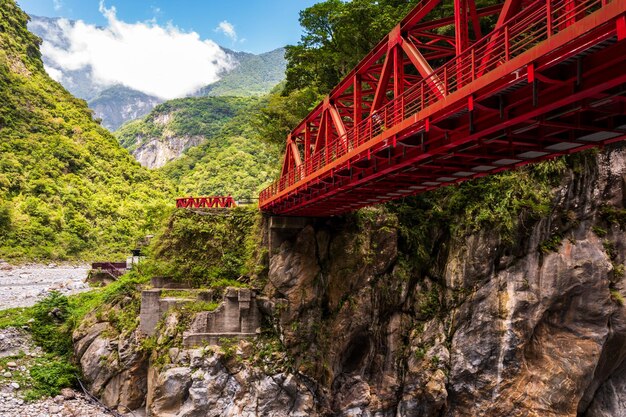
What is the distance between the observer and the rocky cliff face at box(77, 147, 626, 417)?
21078 millimetres

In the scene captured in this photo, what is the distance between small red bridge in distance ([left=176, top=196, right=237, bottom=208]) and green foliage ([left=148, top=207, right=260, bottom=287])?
2.80 ft

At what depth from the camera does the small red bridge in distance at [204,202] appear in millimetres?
26609

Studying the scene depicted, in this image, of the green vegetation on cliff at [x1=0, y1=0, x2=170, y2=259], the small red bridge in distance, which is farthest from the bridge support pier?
the green vegetation on cliff at [x1=0, y1=0, x2=170, y2=259]

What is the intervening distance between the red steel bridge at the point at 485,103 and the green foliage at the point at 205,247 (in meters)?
8.03

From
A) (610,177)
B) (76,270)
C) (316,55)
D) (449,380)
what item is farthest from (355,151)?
(76,270)

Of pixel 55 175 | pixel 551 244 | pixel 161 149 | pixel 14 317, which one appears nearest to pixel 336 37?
pixel 551 244

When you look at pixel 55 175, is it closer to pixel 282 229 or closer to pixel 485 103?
pixel 282 229

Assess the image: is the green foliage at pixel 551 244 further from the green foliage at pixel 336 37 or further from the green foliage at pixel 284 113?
the green foliage at pixel 284 113

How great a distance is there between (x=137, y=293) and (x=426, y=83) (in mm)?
20971

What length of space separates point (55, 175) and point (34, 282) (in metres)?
23.8

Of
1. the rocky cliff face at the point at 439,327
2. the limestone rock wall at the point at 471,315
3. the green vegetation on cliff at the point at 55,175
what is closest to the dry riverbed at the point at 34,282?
the green vegetation on cliff at the point at 55,175

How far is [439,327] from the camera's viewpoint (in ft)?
76.7

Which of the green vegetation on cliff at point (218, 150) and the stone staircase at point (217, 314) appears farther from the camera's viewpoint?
the green vegetation on cliff at point (218, 150)

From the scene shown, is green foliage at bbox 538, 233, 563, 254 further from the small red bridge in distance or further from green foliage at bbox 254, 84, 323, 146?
the small red bridge in distance
